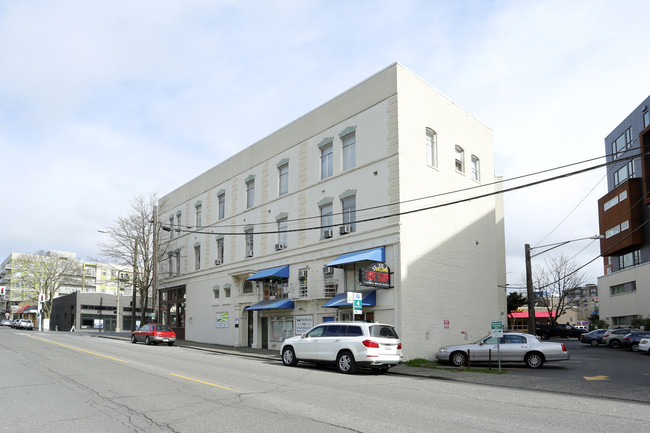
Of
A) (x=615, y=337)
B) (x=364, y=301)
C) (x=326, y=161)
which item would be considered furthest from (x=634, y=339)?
(x=326, y=161)

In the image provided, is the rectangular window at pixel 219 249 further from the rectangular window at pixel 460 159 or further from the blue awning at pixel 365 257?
the rectangular window at pixel 460 159

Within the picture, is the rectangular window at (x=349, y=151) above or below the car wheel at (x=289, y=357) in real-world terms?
above

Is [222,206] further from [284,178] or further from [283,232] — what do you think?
[283,232]

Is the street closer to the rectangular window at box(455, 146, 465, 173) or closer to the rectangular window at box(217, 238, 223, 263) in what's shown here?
the rectangular window at box(455, 146, 465, 173)

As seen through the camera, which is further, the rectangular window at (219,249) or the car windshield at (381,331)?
the rectangular window at (219,249)

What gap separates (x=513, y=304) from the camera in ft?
147

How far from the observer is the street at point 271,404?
8344mm

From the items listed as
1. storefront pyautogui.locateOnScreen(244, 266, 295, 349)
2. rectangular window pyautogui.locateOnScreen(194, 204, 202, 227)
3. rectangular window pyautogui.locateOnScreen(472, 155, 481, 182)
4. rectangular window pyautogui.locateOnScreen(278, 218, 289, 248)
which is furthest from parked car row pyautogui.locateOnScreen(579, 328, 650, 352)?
rectangular window pyautogui.locateOnScreen(194, 204, 202, 227)

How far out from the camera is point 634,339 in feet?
109

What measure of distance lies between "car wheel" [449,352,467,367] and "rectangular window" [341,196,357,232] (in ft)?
23.6

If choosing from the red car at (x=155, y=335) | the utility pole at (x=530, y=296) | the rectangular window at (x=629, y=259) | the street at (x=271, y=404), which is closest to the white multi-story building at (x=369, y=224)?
the utility pole at (x=530, y=296)

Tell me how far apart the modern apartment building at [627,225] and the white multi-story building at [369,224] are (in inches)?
806

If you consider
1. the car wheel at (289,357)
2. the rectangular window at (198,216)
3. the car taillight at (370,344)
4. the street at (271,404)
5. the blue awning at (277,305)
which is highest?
the rectangular window at (198,216)

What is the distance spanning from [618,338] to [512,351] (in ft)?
69.7
